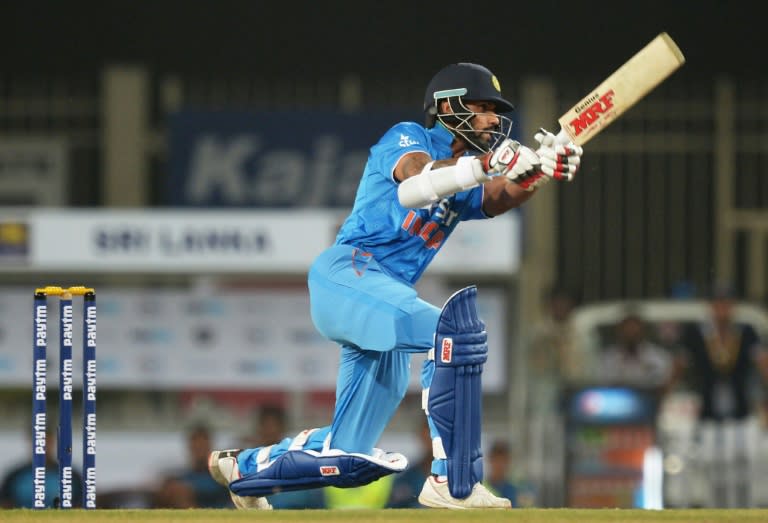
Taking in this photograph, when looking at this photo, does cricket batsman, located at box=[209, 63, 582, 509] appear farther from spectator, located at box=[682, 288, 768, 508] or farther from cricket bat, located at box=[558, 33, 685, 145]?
spectator, located at box=[682, 288, 768, 508]

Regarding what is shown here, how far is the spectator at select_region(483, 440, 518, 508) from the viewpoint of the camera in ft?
35.0

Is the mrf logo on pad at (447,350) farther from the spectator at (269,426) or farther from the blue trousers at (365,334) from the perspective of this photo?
the spectator at (269,426)

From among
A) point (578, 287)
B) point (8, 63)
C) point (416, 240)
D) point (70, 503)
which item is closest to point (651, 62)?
point (416, 240)

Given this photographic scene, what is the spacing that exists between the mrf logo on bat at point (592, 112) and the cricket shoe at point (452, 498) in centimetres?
137

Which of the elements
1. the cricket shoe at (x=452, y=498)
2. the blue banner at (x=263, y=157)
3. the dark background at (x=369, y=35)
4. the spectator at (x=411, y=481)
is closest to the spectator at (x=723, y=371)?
the spectator at (x=411, y=481)

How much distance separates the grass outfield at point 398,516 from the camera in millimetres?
6418

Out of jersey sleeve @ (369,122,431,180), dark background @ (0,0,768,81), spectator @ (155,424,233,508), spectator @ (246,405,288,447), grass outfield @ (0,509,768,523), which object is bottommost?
spectator @ (155,424,233,508)

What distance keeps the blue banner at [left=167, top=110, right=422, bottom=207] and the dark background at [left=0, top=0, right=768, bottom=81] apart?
1.39m

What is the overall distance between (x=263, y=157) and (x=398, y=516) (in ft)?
26.4

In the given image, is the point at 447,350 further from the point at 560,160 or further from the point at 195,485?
the point at 195,485

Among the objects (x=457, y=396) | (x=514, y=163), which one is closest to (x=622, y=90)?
(x=514, y=163)

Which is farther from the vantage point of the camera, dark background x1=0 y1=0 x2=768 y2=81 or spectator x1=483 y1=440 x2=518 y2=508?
dark background x1=0 y1=0 x2=768 y2=81

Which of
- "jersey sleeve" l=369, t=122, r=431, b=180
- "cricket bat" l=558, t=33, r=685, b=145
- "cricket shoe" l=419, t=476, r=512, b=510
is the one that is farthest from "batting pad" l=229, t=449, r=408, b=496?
"cricket bat" l=558, t=33, r=685, b=145

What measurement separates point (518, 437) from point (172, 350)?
236 centimetres
